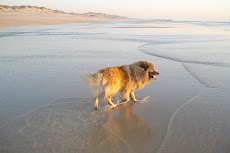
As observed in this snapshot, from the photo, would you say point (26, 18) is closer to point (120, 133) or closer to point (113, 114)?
point (113, 114)

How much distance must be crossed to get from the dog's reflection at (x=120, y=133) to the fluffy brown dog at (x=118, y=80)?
48 cm

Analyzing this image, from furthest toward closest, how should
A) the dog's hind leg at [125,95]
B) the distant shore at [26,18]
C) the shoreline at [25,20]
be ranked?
the distant shore at [26,18] < the shoreline at [25,20] < the dog's hind leg at [125,95]

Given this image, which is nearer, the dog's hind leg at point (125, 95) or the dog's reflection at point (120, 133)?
the dog's reflection at point (120, 133)

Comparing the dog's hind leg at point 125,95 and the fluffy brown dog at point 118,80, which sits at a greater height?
the fluffy brown dog at point 118,80

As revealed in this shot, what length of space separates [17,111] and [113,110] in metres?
2.07

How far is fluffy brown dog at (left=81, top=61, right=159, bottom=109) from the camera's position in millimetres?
4367

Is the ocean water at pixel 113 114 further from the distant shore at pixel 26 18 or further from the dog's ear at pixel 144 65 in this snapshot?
the distant shore at pixel 26 18

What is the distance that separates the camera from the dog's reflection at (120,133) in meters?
3.10

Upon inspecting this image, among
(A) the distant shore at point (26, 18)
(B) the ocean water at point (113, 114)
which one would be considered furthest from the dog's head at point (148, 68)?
(A) the distant shore at point (26, 18)

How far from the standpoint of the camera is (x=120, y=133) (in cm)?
350

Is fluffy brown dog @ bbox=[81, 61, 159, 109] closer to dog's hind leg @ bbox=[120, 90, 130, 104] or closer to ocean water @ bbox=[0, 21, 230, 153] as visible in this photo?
dog's hind leg @ bbox=[120, 90, 130, 104]

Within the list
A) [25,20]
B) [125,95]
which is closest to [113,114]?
[125,95]

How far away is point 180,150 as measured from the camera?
298 centimetres

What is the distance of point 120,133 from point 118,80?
141cm
